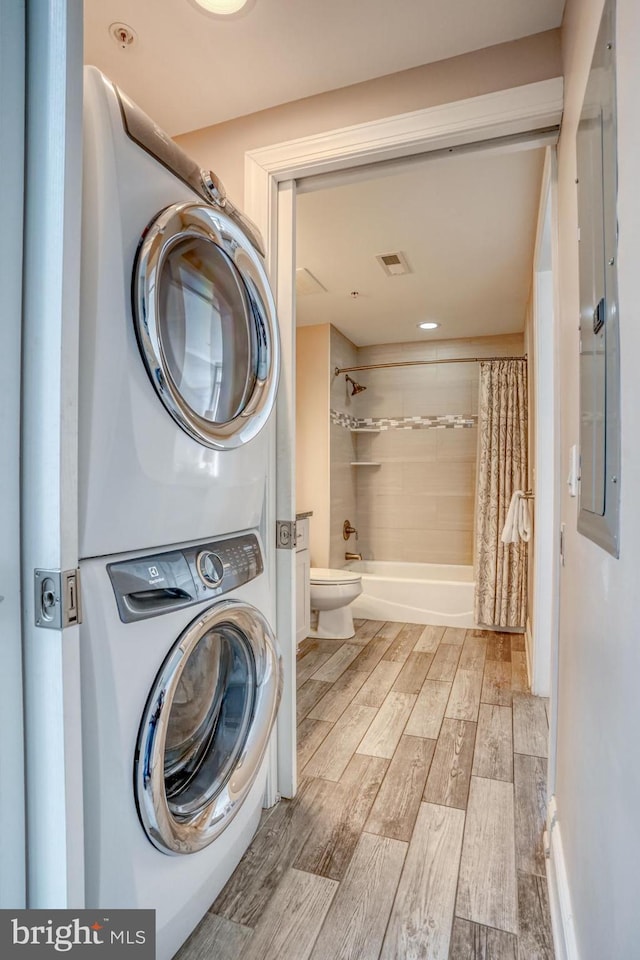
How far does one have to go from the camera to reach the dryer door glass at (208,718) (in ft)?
Result: 3.74

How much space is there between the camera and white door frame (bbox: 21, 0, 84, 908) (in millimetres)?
796

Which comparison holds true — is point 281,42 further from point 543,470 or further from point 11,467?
point 543,470

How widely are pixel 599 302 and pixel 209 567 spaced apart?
0.94 metres

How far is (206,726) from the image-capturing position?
125cm

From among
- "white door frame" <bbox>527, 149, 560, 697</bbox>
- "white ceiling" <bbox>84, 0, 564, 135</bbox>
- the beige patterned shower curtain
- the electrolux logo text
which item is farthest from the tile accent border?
the electrolux logo text

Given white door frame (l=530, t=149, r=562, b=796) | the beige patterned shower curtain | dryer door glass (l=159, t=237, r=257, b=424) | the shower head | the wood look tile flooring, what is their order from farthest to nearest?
the shower head < the beige patterned shower curtain < white door frame (l=530, t=149, r=562, b=796) < the wood look tile flooring < dryer door glass (l=159, t=237, r=257, b=424)

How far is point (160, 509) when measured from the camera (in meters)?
1.00

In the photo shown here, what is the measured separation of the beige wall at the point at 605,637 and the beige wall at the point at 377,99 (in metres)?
0.12

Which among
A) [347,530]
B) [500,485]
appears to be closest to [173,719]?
[500,485]

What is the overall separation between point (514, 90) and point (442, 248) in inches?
48.8

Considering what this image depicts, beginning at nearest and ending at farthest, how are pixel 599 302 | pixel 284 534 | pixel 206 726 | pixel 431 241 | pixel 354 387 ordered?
pixel 599 302, pixel 206 726, pixel 284 534, pixel 431 241, pixel 354 387

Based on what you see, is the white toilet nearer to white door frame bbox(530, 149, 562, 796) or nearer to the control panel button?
white door frame bbox(530, 149, 562, 796)

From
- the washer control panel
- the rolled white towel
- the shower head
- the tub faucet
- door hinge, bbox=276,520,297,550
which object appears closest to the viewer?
the washer control panel

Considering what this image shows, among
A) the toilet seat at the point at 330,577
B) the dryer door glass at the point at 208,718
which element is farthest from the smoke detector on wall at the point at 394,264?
the dryer door glass at the point at 208,718
